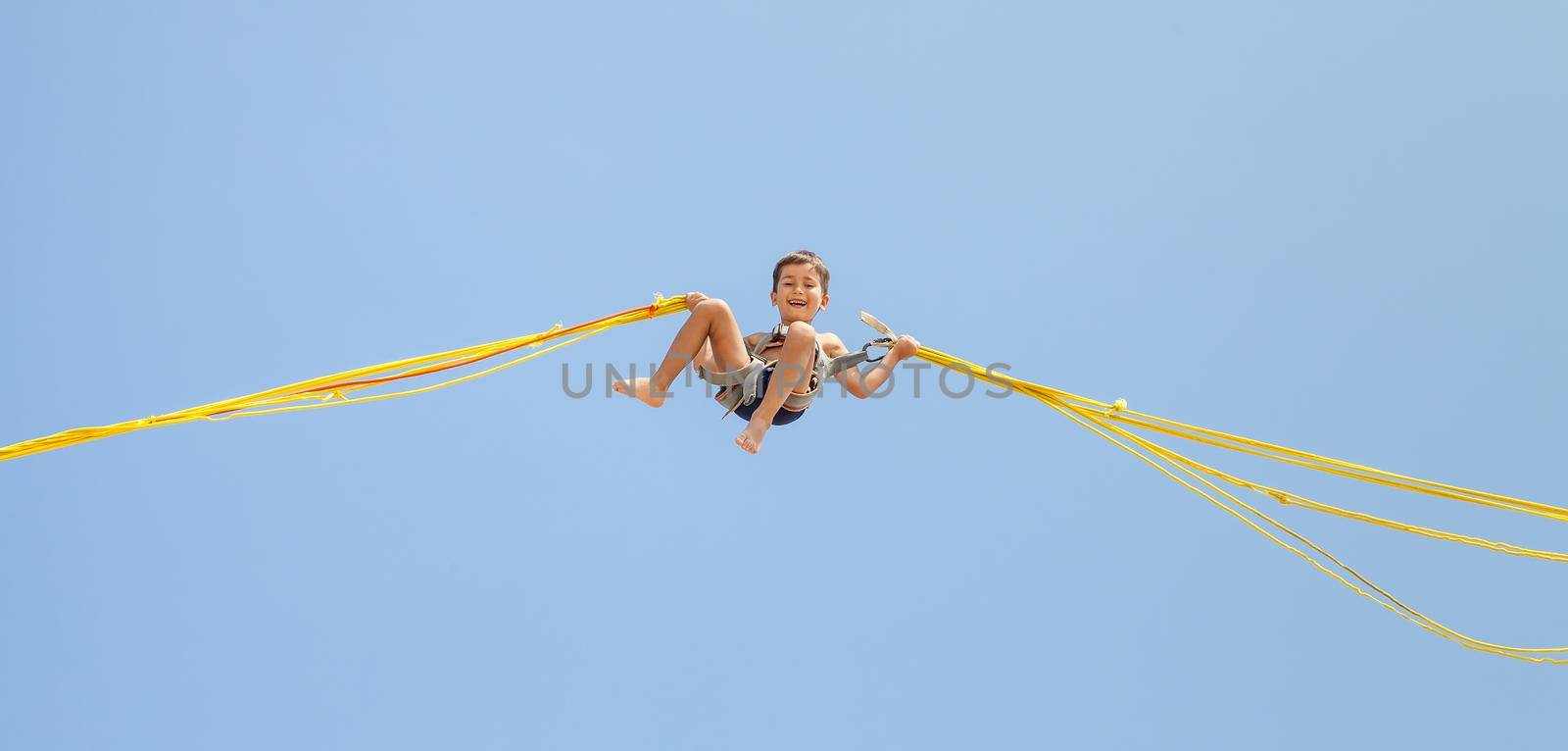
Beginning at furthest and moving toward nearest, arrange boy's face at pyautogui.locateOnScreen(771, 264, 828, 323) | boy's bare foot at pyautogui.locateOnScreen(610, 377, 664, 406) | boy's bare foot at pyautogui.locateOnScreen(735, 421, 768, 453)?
1. boy's bare foot at pyautogui.locateOnScreen(610, 377, 664, 406)
2. boy's face at pyautogui.locateOnScreen(771, 264, 828, 323)
3. boy's bare foot at pyautogui.locateOnScreen(735, 421, 768, 453)

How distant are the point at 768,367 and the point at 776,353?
21 cm

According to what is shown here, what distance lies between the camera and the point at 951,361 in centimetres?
683

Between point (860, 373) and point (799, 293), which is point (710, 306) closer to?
point (799, 293)

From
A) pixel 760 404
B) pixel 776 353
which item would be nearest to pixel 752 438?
pixel 760 404

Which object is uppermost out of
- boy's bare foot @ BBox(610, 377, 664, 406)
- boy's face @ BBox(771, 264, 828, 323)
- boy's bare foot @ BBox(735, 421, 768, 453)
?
boy's face @ BBox(771, 264, 828, 323)

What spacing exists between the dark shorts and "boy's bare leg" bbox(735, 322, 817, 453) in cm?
8

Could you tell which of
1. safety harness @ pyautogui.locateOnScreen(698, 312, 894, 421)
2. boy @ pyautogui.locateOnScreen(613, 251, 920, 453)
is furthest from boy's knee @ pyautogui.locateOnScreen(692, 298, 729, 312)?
safety harness @ pyautogui.locateOnScreen(698, 312, 894, 421)

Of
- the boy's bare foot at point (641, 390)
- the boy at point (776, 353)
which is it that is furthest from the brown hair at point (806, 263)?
the boy's bare foot at point (641, 390)

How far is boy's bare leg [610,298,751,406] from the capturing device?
6.65 m

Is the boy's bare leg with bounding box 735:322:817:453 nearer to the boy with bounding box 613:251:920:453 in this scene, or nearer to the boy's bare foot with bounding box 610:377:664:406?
the boy with bounding box 613:251:920:453

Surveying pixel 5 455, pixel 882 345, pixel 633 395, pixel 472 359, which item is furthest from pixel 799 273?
pixel 5 455

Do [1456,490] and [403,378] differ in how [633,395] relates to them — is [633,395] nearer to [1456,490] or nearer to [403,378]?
[403,378]

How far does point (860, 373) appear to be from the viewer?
7.15m

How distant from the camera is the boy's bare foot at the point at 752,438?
6.62 metres
